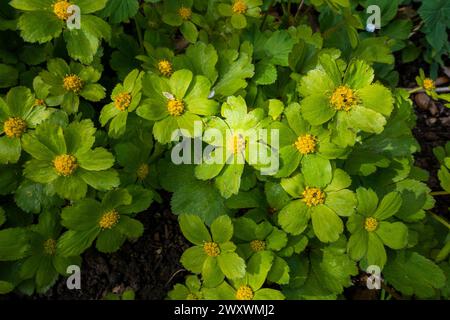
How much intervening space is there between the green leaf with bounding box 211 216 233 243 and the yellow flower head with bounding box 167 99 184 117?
34cm

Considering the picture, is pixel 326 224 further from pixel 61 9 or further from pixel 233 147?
pixel 61 9

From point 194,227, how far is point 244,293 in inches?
9.7

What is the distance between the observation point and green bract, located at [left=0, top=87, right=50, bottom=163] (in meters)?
1.32

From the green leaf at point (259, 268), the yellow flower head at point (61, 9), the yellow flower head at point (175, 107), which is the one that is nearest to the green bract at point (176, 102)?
the yellow flower head at point (175, 107)

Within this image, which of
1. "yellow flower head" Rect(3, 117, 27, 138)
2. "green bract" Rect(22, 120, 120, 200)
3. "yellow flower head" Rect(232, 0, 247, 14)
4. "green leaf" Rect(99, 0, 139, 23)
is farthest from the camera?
"yellow flower head" Rect(232, 0, 247, 14)

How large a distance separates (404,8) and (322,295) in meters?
1.59

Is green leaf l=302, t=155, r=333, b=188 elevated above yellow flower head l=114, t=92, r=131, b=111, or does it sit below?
below

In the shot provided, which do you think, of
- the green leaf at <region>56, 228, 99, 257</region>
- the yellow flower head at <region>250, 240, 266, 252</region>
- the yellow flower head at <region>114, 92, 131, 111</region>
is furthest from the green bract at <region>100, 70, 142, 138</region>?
the yellow flower head at <region>250, 240, 266, 252</region>

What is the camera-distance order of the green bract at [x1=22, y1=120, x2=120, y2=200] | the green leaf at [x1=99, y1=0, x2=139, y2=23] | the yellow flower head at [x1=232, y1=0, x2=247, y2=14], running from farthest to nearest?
the yellow flower head at [x1=232, y1=0, x2=247, y2=14], the green leaf at [x1=99, y1=0, x2=139, y2=23], the green bract at [x1=22, y1=120, x2=120, y2=200]

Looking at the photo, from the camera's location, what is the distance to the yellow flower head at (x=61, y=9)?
53.4 inches

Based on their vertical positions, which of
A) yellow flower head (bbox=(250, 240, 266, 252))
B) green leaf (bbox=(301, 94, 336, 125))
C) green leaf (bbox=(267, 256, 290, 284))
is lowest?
green leaf (bbox=(267, 256, 290, 284))

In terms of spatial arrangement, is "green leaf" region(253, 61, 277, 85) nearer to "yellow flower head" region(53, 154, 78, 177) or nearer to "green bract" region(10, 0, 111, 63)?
"green bract" region(10, 0, 111, 63)

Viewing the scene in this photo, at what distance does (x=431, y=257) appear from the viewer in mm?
1543

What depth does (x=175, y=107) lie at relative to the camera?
1.32 meters
